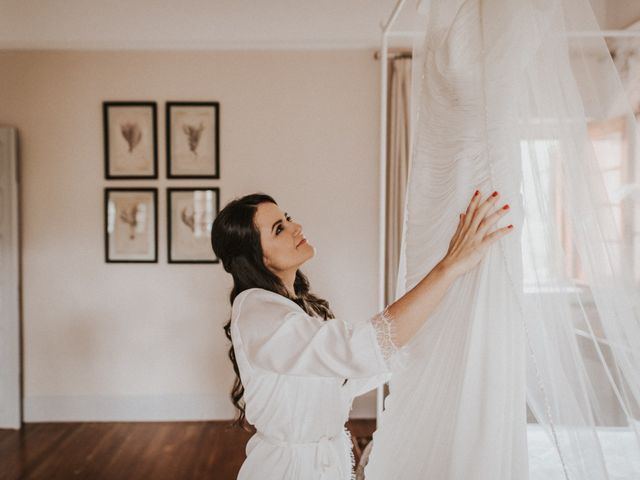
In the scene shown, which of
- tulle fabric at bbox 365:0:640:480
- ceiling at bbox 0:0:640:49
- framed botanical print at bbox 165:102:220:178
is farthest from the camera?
framed botanical print at bbox 165:102:220:178

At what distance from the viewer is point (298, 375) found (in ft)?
3.52

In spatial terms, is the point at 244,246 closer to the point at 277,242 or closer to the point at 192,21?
the point at 277,242

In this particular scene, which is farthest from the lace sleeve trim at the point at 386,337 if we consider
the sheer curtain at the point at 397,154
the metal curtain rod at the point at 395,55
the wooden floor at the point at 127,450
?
the metal curtain rod at the point at 395,55

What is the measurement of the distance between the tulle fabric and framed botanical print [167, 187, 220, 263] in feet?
8.41

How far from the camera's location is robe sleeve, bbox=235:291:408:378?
1.01 metres

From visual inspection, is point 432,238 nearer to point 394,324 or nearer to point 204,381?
point 394,324

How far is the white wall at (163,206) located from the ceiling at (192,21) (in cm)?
12

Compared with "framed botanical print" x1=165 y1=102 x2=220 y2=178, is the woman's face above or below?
below

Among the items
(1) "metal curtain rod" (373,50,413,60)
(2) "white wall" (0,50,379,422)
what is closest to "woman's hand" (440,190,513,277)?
(2) "white wall" (0,50,379,422)

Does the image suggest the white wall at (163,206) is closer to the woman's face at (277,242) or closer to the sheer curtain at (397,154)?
the sheer curtain at (397,154)

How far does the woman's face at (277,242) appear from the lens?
1.39 m

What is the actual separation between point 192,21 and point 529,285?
316cm

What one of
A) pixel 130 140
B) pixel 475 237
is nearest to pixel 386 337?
pixel 475 237

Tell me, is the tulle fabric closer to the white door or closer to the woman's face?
the woman's face
